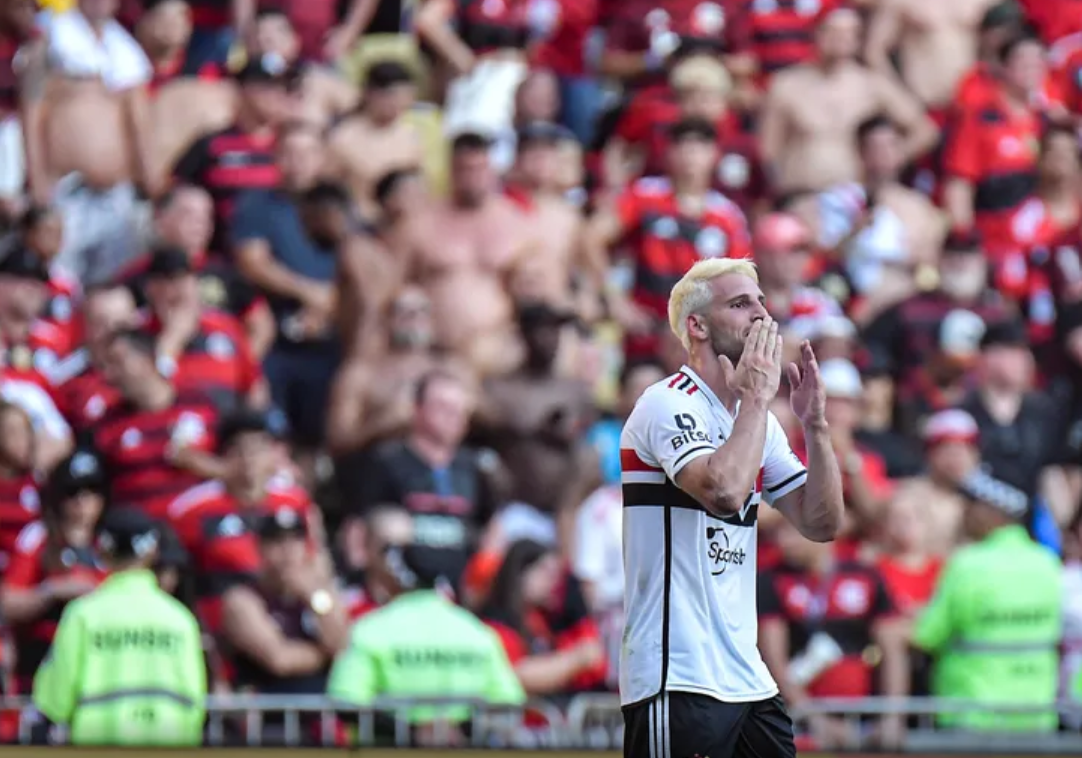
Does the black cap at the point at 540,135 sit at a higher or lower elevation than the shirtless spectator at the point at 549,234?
higher

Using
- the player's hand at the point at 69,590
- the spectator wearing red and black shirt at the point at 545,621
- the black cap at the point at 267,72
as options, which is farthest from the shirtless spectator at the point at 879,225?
the player's hand at the point at 69,590

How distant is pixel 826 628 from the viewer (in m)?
11.0

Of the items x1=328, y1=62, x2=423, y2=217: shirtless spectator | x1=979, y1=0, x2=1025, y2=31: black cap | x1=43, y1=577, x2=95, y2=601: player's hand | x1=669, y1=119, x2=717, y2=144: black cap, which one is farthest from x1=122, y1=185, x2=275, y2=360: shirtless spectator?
x1=979, y1=0, x2=1025, y2=31: black cap

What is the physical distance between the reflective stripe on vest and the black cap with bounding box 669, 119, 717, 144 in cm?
506

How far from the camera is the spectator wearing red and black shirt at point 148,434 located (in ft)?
36.4

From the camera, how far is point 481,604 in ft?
35.4

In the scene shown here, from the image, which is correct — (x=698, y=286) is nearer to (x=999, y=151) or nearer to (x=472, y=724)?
(x=472, y=724)

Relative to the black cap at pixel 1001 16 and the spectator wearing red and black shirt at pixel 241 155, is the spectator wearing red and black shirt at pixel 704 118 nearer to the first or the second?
the black cap at pixel 1001 16

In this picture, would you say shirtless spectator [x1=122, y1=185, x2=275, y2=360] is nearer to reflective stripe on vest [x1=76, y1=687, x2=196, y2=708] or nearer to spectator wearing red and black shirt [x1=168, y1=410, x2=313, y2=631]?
spectator wearing red and black shirt [x1=168, y1=410, x2=313, y2=631]

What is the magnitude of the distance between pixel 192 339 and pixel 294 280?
1.00 metres

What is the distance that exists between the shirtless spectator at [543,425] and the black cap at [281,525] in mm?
1538

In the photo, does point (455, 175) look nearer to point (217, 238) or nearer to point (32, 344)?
point (217, 238)

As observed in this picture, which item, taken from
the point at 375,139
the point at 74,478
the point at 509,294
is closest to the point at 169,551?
the point at 74,478

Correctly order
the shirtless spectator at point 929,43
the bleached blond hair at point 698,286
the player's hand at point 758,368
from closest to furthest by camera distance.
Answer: the player's hand at point 758,368, the bleached blond hair at point 698,286, the shirtless spectator at point 929,43
